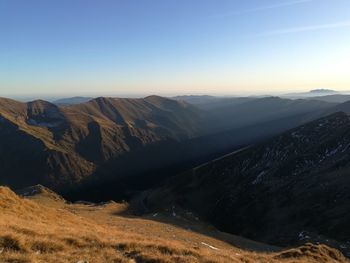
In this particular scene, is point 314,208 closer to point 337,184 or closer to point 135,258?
point 337,184

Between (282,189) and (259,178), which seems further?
(259,178)

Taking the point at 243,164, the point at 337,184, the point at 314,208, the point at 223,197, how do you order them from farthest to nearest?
the point at 243,164
the point at 223,197
the point at 337,184
the point at 314,208

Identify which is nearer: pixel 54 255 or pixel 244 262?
pixel 54 255

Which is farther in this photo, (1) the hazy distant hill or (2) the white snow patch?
(2) the white snow patch

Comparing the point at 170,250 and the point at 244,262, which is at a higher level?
the point at 170,250

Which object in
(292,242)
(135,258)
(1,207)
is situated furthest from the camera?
(292,242)

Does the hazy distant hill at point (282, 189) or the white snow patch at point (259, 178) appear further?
the white snow patch at point (259, 178)

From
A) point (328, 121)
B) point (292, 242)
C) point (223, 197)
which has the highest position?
point (328, 121)

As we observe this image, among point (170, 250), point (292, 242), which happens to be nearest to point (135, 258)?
point (170, 250)

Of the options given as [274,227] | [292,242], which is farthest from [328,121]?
[292,242]

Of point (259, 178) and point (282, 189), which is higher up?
point (282, 189)
